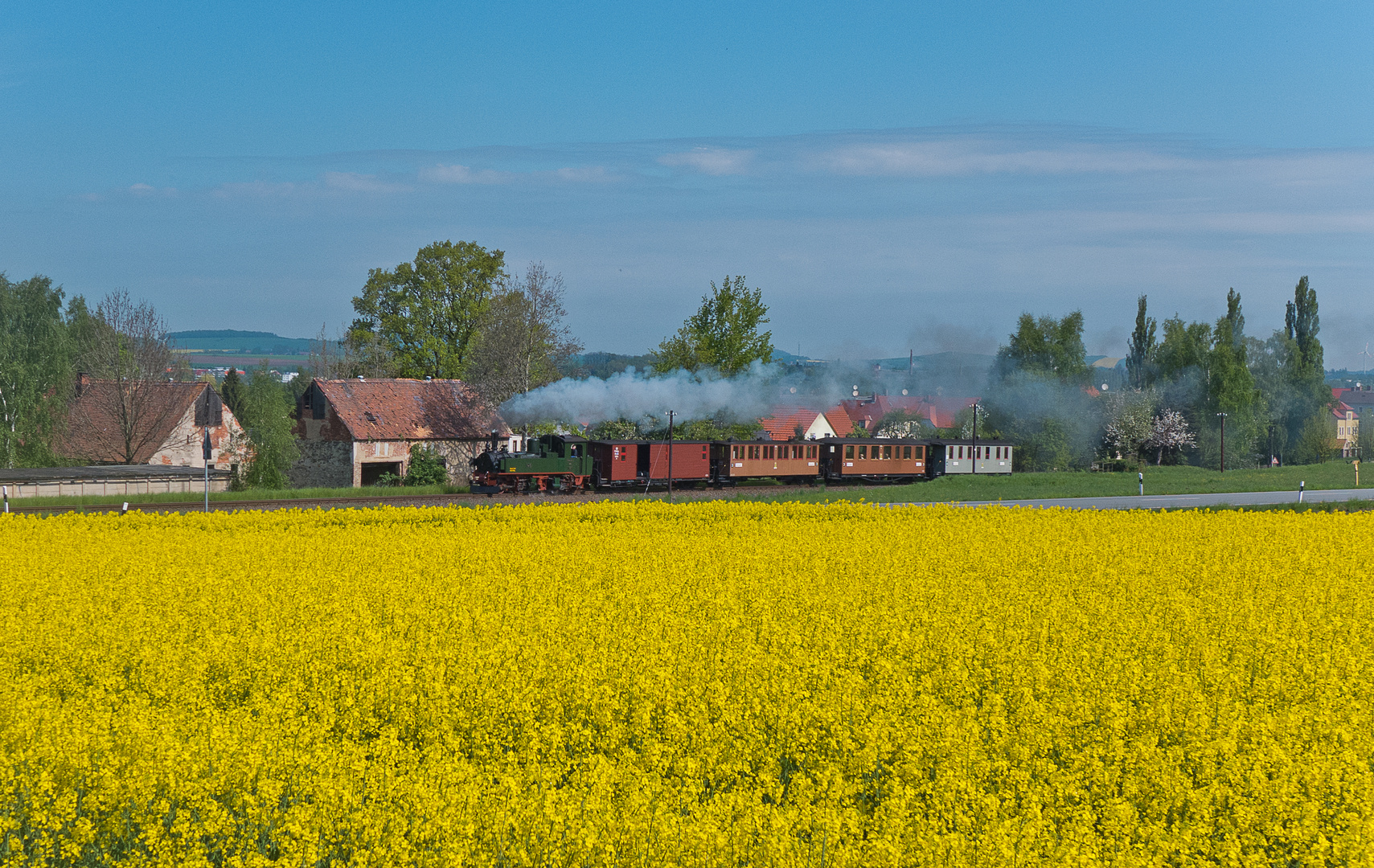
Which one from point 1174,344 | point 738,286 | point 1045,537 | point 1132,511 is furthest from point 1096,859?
point 1174,344

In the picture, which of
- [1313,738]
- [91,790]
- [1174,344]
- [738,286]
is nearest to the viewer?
[91,790]

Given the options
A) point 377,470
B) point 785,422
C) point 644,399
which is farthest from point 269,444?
point 785,422

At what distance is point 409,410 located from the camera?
5684cm

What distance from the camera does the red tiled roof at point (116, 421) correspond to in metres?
56.8

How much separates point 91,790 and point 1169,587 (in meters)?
14.0

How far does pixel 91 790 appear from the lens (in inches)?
304

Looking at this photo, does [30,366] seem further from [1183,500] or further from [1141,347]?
[1141,347]

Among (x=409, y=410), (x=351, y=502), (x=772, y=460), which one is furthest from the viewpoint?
(x=409, y=410)

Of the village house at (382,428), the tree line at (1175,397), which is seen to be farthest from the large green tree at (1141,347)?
the village house at (382,428)

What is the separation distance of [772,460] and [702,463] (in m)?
3.64

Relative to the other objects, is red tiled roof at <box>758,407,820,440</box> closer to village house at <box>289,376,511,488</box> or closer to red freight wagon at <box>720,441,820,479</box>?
red freight wagon at <box>720,441,820,479</box>

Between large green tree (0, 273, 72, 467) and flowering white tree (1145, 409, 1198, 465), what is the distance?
7226 cm

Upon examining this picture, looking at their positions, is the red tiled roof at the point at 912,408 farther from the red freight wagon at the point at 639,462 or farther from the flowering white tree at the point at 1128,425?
the red freight wagon at the point at 639,462

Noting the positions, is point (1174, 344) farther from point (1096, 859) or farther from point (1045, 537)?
point (1096, 859)
